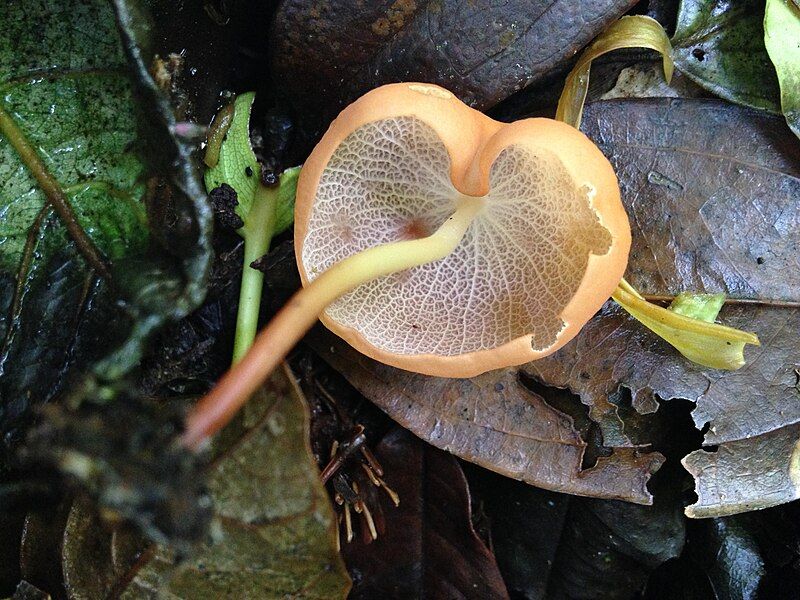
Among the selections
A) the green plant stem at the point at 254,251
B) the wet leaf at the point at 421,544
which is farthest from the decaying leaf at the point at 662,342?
the green plant stem at the point at 254,251

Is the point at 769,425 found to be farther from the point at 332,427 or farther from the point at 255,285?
the point at 255,285

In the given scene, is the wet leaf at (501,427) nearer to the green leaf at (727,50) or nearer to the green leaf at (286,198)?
the green leaf at (286,198)

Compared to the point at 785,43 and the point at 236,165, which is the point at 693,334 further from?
the point at 236,165

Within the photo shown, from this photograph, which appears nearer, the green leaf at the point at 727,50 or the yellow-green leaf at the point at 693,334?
A: the yellow-green leaf at the point at 693,334

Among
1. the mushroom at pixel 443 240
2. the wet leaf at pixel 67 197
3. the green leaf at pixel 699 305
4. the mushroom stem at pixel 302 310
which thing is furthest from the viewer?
the green leaf at pixel 699 305

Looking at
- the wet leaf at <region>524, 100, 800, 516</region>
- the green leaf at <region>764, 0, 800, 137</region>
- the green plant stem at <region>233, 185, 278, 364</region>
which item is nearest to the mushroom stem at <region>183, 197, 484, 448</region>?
the green plant stem at <region>233, 185, 278, 364</region>

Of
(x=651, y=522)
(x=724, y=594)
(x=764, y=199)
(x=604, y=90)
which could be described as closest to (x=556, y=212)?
(x=604, y=90)
